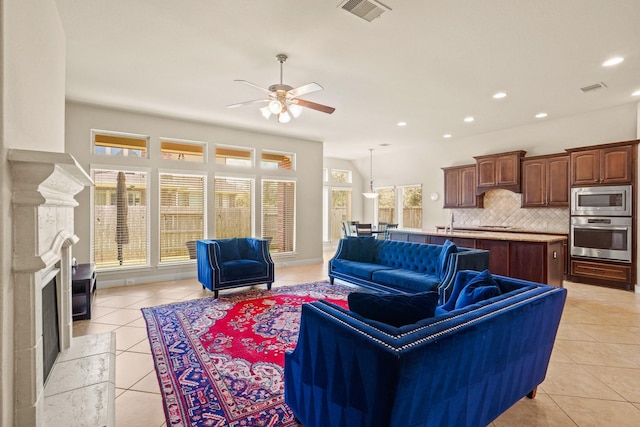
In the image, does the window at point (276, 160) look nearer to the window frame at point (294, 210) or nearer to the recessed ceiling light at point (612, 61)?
the window frame at point (294, 210)

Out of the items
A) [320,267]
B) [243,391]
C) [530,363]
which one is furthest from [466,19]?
[320,267]

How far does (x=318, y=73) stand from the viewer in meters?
3.97

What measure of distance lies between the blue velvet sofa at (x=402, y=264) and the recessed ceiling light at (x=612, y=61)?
104 inches

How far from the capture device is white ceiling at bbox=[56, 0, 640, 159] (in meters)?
2.74

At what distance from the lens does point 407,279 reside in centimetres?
402

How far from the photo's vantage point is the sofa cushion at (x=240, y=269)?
4.63 m

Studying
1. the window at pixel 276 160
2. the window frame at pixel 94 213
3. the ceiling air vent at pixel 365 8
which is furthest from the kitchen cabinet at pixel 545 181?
the window frame at pixel 94 213

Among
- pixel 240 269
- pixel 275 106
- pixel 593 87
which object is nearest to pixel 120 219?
pixel 240 269

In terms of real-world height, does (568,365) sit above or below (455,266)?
below

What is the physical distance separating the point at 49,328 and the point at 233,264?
259 centimetres

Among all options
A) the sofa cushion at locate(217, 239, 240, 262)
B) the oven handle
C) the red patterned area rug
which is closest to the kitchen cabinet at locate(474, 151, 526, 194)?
the oven handle

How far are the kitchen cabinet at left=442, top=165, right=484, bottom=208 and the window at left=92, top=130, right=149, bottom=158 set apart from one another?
6754 millimetres

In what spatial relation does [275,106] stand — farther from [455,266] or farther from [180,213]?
[180,213]

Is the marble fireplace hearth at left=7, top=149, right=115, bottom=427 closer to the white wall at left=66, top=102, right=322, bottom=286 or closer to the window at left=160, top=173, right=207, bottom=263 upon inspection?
the white wall at left=66, top=102, right=322, bottom=286
